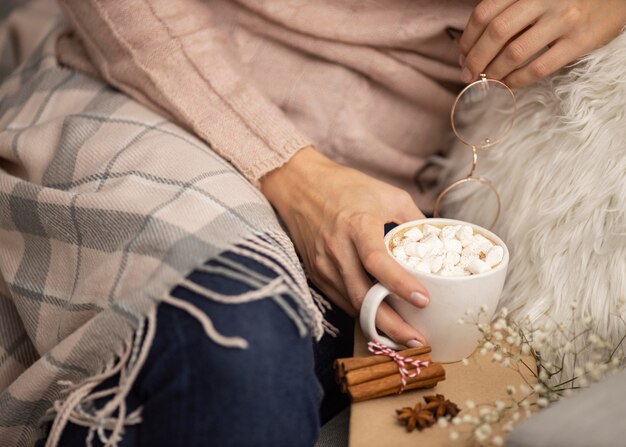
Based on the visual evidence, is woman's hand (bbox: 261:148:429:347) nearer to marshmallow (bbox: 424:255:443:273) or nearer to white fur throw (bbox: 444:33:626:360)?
marshmallow (bbox: 424:255:443:273)

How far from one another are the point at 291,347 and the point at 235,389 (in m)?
0.07

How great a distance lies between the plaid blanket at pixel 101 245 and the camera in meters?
0.59

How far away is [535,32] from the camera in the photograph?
726 millimetres

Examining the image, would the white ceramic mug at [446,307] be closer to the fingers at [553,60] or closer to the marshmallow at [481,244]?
the marshmallow at [481,244]

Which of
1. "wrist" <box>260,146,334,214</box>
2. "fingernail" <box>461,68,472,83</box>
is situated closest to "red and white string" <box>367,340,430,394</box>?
"wrist" <box>260,146,334,214</box>

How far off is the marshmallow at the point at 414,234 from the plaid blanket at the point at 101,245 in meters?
0.13

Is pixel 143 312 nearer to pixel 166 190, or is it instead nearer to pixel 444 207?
pixel 166 190

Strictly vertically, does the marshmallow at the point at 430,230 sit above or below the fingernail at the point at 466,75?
below

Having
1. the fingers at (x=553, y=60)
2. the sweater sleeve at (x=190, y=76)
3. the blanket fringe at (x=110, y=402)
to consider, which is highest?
the fingers at (x=553, y=60)

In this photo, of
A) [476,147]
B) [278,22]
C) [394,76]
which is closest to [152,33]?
[278,22]

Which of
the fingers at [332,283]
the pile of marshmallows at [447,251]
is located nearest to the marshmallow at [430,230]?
the pile of marshmallows at [447,251]

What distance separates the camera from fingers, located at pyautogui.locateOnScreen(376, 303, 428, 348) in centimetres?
67

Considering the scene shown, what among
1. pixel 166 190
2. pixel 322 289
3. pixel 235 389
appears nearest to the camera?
pixel 235 389

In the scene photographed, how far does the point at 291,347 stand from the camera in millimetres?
582
